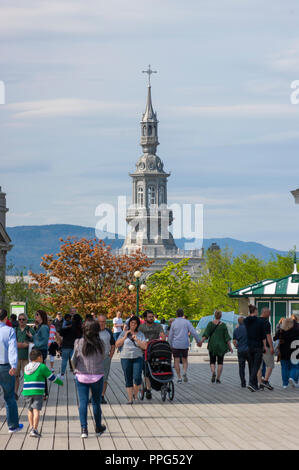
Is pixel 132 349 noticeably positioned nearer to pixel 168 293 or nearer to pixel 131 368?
pixel 131 368

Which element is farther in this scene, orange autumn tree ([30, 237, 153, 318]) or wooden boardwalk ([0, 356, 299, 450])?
orange autumn tree ([30, 237, 153, 318])

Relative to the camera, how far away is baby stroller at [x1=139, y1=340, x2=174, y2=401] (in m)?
20.2

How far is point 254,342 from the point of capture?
2258 centimetres

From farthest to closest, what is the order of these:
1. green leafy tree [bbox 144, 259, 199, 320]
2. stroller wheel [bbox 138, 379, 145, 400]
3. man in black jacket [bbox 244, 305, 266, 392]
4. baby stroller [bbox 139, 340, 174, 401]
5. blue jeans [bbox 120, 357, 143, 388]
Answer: green leafy tree [bbox 144, 259, 199, 320], man in black jacket [bbox 244, 305, 266, 392], stroller wheel [bbox 138, 379, 145, 400], baby stroller [bbox 139, 340, 174, 401], blue jeans [bbox 120, 357, 143, 388]

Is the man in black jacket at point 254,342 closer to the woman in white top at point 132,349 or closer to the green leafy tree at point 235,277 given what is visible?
the woman in white top at point 132,349

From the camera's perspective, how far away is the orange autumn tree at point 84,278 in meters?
68.7

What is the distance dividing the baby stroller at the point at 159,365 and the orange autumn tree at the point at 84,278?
47.5 meters

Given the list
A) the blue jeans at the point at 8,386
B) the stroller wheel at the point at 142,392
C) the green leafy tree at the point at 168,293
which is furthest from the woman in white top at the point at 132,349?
the green leafy tree at the point at 168,293

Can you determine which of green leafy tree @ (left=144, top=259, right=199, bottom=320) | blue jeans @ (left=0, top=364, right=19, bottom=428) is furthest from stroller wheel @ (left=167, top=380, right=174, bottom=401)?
green leafy tree @ (left=144, top=259, right=199, bottom=320)

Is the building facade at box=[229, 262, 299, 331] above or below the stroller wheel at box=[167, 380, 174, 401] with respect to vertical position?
above

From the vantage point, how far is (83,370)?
1492cm

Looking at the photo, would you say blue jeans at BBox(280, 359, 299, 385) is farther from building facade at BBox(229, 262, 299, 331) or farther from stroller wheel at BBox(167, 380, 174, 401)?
building facade at BBox(229, 262, 299, 331)

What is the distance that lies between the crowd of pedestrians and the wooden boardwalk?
1.22 feet
